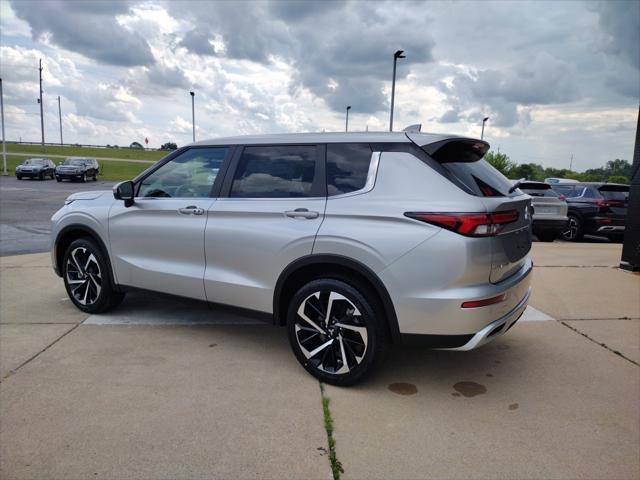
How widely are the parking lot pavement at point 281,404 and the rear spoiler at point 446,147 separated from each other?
1604 mm

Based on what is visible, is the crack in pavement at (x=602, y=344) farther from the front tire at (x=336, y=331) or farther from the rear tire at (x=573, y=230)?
the rear tire at (x=573, y=230)

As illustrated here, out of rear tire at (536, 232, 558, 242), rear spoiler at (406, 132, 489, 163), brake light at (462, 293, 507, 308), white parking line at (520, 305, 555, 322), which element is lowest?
white parking line at (520, 305, 555, 322)

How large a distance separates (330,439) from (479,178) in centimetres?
189

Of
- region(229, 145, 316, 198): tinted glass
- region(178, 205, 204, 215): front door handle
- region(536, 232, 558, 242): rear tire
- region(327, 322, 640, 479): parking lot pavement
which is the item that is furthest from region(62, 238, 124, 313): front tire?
region(536, 232, 558, 242): rear tire

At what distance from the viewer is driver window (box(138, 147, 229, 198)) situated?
4039mm

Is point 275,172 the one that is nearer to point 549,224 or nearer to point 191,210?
point 191,210

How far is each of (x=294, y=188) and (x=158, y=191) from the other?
1492 millimetres

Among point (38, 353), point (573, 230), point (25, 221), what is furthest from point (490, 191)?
point (25, 221)

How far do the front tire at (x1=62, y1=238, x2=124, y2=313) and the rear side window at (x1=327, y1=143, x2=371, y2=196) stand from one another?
254 centimetres

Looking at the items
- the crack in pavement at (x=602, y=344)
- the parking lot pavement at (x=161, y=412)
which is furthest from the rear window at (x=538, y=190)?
the parking lot pavement at (x=161, y=412)

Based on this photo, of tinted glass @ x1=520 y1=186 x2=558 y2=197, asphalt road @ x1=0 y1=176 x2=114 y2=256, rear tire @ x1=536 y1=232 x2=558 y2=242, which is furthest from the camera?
tinted glass @ x1=520 y1=186 x2=558 y2=197

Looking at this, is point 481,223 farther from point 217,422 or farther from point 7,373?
point 7,373

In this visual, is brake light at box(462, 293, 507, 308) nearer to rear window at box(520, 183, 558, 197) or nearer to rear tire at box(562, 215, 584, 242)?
rear window at box(520, 183, 558, 197)

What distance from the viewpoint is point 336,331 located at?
3297 millimetres
